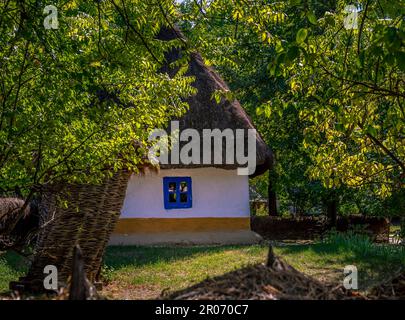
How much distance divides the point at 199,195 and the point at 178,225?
1.10 metres

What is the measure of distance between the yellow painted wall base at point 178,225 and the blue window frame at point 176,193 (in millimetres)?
448

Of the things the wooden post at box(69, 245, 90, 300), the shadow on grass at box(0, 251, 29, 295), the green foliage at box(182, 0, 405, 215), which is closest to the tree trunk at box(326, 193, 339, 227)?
the green foliage at box(182, 0, 405, 215)

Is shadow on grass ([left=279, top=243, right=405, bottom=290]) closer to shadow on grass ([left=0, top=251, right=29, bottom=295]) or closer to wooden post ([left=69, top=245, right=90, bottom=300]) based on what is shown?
shadow on grass ([left=0, top=251, right=29, bottom=295])

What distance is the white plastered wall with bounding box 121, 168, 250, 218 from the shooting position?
50.3ft

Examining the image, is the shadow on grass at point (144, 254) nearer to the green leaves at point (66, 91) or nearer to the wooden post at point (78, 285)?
the green leaves at point (66, 91)

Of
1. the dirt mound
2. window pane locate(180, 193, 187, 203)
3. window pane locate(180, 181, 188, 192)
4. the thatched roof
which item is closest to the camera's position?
the dirt mound

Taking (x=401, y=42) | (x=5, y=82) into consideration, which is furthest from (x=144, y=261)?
(x=401, y=42)

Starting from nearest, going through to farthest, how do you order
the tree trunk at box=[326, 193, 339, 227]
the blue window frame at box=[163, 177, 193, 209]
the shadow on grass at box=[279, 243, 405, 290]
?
the shadow on grass at box=[279, 243, 405, 290], the blue window frame at box=[163, 177, 193, 209], the tree trunk at box=[326, 193, 339, 227]

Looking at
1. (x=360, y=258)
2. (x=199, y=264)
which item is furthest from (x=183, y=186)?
(x=360, y=258)

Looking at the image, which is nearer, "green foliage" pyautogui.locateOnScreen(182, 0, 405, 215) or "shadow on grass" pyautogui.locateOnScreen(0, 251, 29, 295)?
"green foliage" pyautogui.locateOnScreen(182, 0, 405, 215)

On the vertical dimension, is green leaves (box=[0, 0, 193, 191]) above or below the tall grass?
above

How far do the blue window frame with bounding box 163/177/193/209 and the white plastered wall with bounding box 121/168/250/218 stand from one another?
0.12m

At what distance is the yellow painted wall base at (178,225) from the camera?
1505cm
